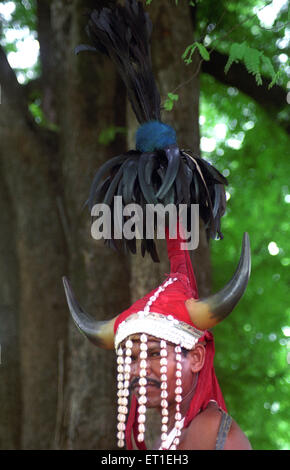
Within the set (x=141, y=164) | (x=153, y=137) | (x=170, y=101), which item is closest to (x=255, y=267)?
(x=170, y=101)

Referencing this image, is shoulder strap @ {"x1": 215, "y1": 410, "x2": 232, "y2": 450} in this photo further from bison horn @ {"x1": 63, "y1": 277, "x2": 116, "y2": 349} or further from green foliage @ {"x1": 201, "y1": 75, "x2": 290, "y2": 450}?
green foliage @ {"x1": 201, "y1": 75, "x2": 290, "y2": 450}

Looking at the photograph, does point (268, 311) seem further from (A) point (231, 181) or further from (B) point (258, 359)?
(A) point (231, 181)

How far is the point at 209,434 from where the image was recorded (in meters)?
2.25

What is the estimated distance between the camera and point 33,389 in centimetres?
486

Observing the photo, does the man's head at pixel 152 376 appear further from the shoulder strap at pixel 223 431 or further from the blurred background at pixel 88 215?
the blurred background at pixel 88 215

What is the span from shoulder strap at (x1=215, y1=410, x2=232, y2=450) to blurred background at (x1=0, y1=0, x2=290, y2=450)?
56.0 inches

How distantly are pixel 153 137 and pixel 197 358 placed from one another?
92 centimetres

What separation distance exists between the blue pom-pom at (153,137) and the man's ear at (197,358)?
0.84 m

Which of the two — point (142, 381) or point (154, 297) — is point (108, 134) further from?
point (142, 381)

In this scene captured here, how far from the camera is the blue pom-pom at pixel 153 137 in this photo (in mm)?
2502

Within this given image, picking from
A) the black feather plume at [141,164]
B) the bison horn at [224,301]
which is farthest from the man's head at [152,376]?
the black feather plume at [141,164]

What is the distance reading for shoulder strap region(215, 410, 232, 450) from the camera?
221 cm

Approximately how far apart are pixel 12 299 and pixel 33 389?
77 cm
